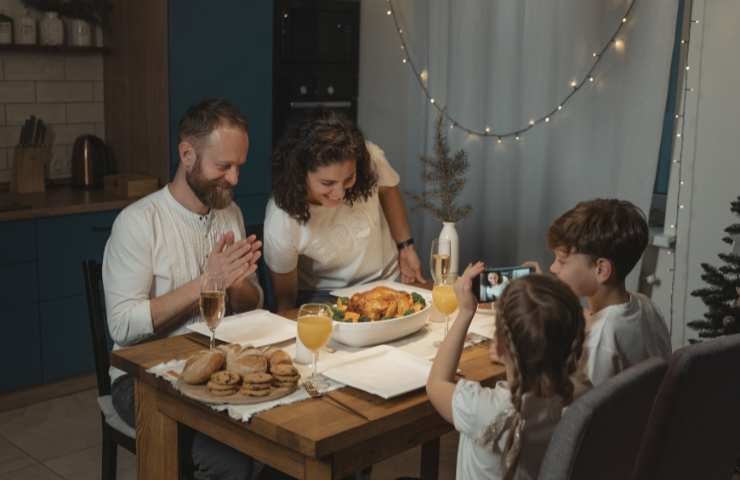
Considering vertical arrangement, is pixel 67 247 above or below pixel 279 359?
below

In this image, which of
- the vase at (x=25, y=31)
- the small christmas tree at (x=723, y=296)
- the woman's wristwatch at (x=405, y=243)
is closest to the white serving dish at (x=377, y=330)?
the woman's wristwatch at (x=405, y=243)

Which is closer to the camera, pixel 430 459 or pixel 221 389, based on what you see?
pixel 221 389

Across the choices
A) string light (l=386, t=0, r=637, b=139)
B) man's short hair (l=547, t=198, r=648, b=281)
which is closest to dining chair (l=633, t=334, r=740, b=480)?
man's short hair (l=547, t=198, r=648, b=281)

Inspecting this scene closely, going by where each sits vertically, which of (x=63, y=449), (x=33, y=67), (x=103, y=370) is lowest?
(x=63, y=449)

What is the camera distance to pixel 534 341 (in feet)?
5.89

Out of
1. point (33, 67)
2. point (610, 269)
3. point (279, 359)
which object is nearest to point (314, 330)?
point (279, 359)

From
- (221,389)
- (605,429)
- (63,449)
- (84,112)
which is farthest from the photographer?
(84,112)

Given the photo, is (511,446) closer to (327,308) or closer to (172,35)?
(327,308)

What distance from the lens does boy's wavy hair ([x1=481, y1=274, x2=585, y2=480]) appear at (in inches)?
70.6

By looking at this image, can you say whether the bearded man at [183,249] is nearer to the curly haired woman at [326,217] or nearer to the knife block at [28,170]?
the curly haired woman at [326,217]

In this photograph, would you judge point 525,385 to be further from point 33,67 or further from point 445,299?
point 33,67

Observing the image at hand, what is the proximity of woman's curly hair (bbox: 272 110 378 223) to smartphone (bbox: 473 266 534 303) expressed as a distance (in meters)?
0.88

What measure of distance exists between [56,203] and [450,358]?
251 centimetres

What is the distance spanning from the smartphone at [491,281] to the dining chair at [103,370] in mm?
1073
